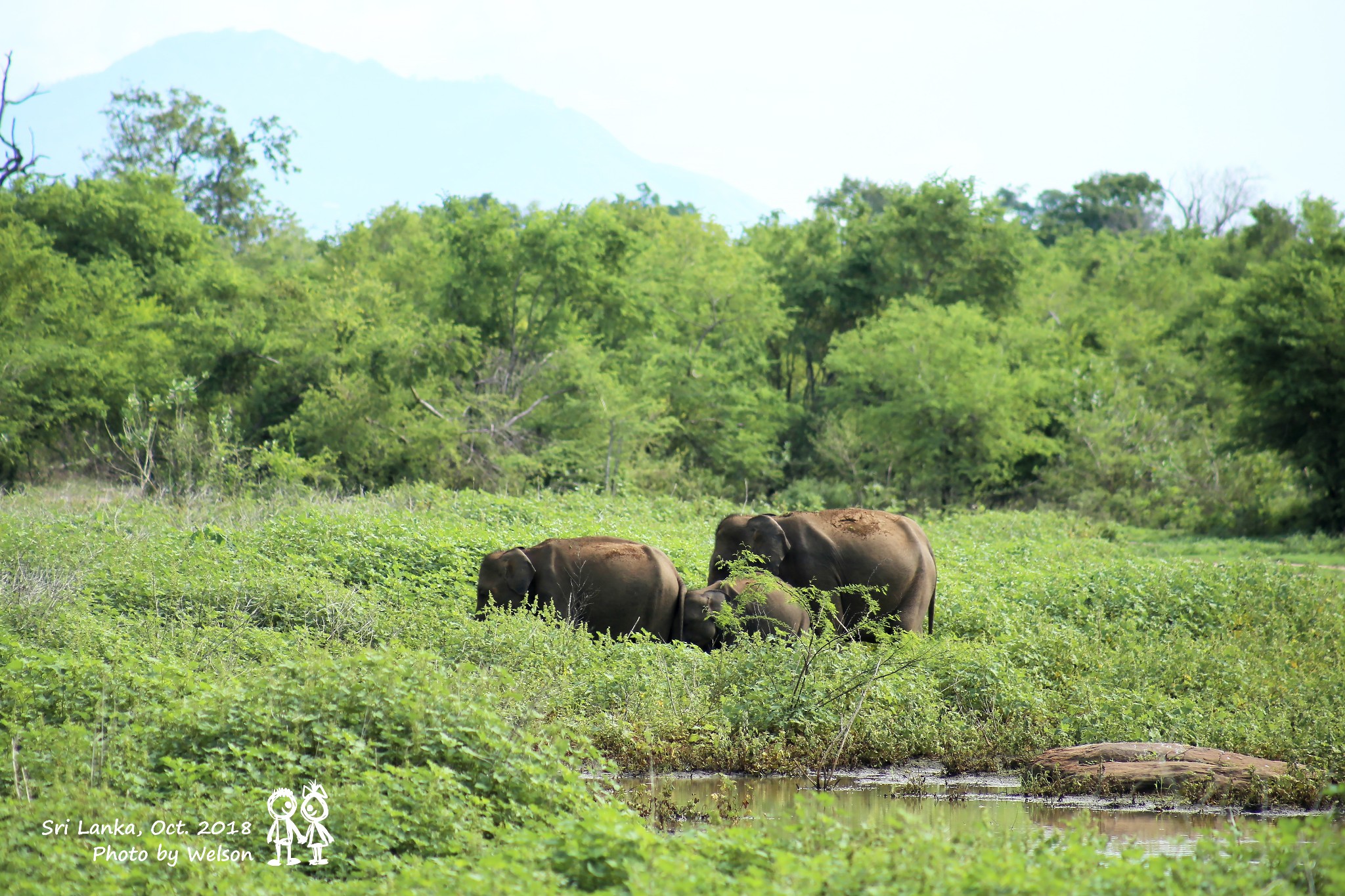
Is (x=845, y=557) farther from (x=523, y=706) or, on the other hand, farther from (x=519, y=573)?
(x=523, y=706)

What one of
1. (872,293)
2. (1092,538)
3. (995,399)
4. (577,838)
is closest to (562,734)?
(577,838)

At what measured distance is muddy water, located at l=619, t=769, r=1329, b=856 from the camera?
22.5 ft

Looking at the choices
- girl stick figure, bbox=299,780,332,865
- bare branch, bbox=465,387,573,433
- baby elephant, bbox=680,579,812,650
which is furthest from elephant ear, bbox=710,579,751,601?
bare branch, bbox=465,387,573,433

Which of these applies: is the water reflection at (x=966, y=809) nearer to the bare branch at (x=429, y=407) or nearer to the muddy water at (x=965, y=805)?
the muddy water at (x=965, y=805)

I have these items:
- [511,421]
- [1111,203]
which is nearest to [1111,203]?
[1111,203]

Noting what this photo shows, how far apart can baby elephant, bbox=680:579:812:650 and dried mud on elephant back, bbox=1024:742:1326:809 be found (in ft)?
9.96

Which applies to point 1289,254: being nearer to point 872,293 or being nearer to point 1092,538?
point 1092,538

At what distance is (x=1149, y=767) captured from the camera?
25.3 feet

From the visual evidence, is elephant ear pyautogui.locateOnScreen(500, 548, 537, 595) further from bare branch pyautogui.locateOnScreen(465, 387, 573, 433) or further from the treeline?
bare branch pyautogui.locateOnScreen(465, 387, 573, 433)

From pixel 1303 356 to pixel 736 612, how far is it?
18.7m

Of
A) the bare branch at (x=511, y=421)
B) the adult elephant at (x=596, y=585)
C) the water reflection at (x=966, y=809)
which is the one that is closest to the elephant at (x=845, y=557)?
the adult elephant at (x=596, y=585)

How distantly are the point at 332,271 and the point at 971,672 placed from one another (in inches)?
1327

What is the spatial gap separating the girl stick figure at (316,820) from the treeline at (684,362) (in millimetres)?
14421

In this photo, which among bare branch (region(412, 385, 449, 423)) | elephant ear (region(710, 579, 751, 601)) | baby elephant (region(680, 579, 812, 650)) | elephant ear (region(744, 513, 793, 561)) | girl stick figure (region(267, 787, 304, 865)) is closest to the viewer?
girl stick figure (region(267, 787, 304, 865))
